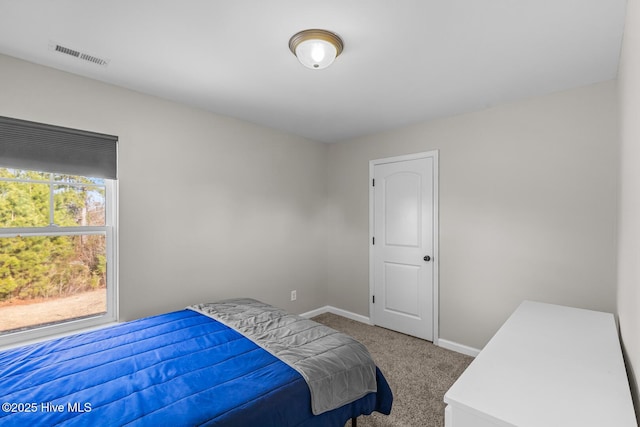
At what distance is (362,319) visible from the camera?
405 cm

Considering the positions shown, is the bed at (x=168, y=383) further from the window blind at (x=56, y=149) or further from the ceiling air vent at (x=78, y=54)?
the ceiling air vent at (x=78, y=54)

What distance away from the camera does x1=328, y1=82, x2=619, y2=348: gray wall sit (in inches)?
96.2

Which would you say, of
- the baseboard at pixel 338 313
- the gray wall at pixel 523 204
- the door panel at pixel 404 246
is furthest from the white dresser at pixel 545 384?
the baseboard at pixel 338 313

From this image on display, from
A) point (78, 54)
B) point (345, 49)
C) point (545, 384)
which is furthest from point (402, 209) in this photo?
point (78, 54)

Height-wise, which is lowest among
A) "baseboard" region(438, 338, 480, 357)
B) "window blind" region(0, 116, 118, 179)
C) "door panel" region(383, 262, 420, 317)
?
"baseboard" region(438, 338, 480, 357)

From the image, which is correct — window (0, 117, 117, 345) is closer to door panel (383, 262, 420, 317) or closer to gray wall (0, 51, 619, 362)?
gray wall (0, 51, 619, 362)

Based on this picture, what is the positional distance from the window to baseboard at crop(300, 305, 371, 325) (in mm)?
2310

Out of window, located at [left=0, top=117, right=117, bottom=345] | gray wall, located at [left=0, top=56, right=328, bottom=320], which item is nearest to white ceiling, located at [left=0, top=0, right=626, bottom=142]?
gray wall, located at [left=0, top=56, right=328, bottom=320]

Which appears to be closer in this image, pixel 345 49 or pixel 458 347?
pixel 345 49

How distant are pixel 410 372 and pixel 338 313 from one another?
64.7 inches

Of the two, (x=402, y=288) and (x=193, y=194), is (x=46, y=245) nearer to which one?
(x=193, y=194)

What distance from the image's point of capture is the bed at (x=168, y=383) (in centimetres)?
133

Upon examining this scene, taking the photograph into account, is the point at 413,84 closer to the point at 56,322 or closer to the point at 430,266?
the point at 430,266

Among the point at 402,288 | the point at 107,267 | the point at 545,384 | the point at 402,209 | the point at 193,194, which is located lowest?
the point at 402,288
